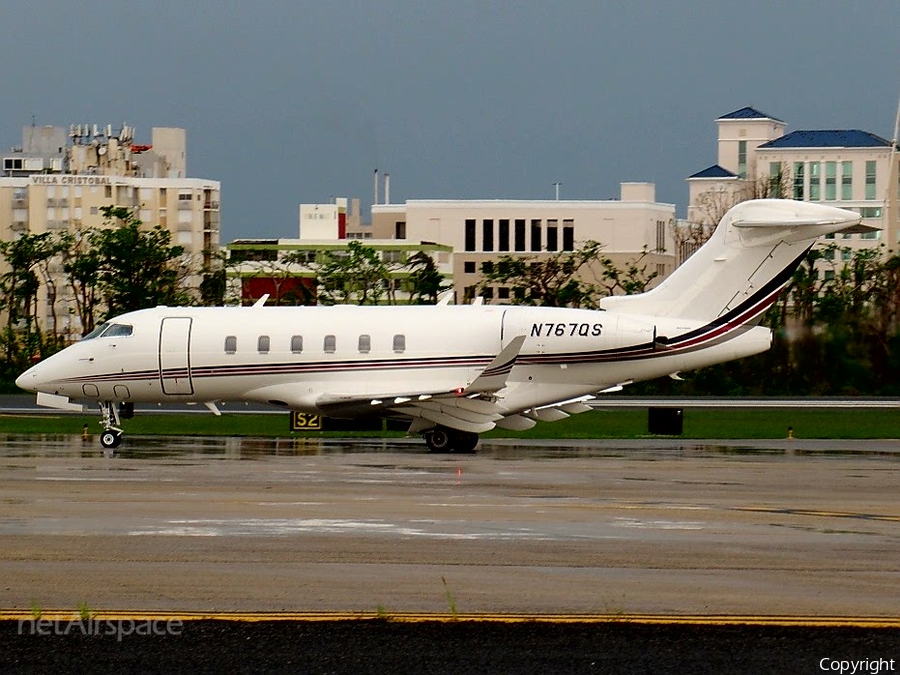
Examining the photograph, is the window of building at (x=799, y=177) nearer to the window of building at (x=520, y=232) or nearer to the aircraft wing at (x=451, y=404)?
the window of building at (x=520, y=232)

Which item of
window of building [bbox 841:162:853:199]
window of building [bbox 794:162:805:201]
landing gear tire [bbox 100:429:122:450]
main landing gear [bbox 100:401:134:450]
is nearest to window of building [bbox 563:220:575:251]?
window of building [bbox 794:162:805:201]

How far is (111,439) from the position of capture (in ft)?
110

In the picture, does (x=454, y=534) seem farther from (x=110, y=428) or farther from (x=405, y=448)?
(x=110, y=428)

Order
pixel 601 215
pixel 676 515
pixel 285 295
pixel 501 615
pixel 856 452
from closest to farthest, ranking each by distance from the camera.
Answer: pixel 501 615
pixel 676 515
pixel 856 452
pixel 285 295
pixel 601 215

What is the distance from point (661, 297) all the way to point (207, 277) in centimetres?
4717

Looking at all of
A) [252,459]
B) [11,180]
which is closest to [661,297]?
[252,459]

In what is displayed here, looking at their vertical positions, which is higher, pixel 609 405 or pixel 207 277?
pixel 207 277

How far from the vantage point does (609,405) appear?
51.9 metres

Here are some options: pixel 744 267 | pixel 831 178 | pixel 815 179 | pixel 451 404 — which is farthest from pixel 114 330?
pixel 831 178

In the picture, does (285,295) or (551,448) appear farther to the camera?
(285,295)

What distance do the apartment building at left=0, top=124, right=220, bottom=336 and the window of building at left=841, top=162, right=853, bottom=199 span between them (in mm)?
60751

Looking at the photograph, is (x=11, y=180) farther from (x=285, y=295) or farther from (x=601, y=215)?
(x=285, y=295)

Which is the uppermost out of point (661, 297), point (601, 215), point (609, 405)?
point (601, 215)

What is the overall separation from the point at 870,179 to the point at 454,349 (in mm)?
124922
